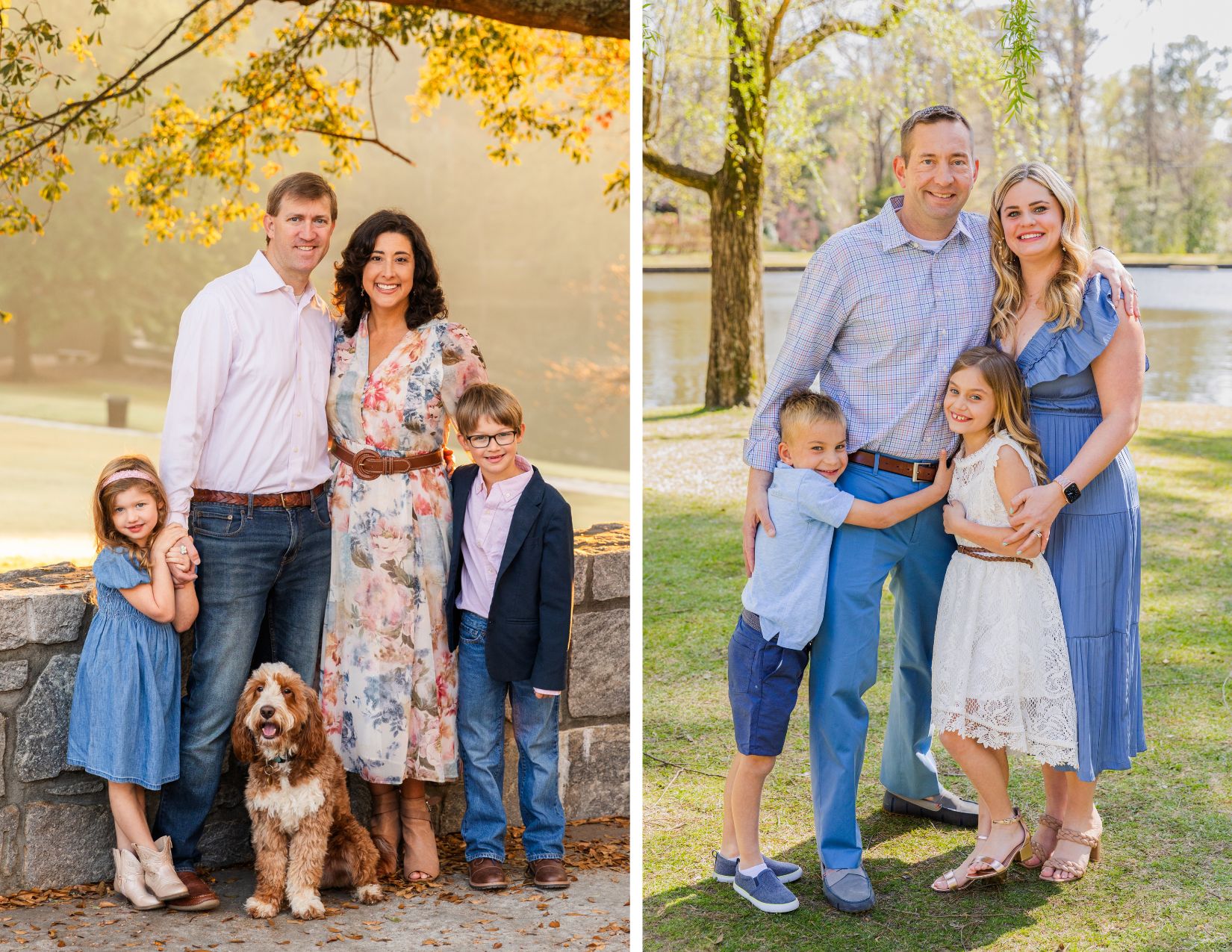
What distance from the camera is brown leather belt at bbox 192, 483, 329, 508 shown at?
298cm

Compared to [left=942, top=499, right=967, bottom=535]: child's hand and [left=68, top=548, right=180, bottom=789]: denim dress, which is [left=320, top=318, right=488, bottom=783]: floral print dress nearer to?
[left=68, top=548, right=180, bottom=789]: denim dress

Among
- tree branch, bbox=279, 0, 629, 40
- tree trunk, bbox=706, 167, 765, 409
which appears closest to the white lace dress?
tree branch, bbox=279, 0, 629, 40

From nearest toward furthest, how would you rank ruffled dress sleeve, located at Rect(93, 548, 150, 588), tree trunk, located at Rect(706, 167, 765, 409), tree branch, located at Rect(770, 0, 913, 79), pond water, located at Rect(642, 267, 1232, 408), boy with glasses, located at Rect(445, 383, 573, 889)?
1. ruffled dress sleeve, located at Rect(93, 548, 150, 588)
2. boy with glasses, located at Rect(445, 383, 573, 889)
3. tree branch, located at Rect(770, 0, 913, 79)
4. tree trunk, located at Rect(706, 167, 765, 409)
5. pond water, located at Rect(642, 267, 1232, 408)

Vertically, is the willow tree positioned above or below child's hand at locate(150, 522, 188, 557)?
above

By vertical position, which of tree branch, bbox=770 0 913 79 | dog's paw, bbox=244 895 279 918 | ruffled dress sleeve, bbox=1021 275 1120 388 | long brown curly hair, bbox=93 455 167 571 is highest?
tree branch, bbox=770 0 913 79

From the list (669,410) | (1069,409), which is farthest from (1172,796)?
(669,410)

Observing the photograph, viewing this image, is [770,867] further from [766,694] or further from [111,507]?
[111,507]

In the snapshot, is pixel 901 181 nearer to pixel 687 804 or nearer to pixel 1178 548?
pixel 687 804

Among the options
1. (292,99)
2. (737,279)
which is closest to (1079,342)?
(292,99)

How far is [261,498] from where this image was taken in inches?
118

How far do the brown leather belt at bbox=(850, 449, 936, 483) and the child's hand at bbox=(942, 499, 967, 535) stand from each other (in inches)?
2.9

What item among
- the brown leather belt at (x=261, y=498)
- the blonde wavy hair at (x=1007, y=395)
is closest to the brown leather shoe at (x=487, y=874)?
the brown leather belt at (x=261, y=498)

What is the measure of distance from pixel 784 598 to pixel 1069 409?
0.76 metres

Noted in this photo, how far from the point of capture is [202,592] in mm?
2975
